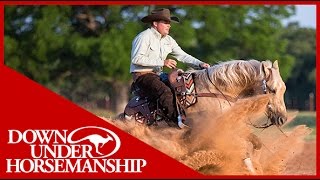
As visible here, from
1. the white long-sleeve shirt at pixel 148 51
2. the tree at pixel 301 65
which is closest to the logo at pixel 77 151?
the white long-sleeve shirt at pixel 148 51

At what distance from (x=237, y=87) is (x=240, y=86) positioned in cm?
Answer: 3

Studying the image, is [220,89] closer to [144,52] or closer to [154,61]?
[154,61]

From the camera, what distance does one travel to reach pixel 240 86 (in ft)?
27.6

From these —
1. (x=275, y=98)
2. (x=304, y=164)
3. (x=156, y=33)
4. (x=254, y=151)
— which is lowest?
(x=304, y=164)

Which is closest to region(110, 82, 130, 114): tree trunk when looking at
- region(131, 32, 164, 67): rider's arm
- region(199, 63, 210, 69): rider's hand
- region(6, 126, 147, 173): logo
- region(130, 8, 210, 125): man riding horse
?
region(199, 63, 210, 69): rider's hand

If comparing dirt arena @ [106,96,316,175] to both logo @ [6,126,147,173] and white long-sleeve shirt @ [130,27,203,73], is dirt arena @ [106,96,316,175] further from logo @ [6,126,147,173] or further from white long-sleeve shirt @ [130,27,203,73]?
white long-sleeve shirt @ [130,27,203,73]

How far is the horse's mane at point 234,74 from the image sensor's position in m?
8.34

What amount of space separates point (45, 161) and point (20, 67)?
1673 cm

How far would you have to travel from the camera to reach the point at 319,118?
923cm

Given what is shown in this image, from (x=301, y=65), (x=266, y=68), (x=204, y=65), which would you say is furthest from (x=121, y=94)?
(x=266, y=68)

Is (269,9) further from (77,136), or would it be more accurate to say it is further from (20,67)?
(77,136)

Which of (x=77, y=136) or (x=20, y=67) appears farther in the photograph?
(x=20, y=67)

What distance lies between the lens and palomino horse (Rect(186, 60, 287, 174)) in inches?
325

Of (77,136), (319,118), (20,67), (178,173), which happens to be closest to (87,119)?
(77,136)
